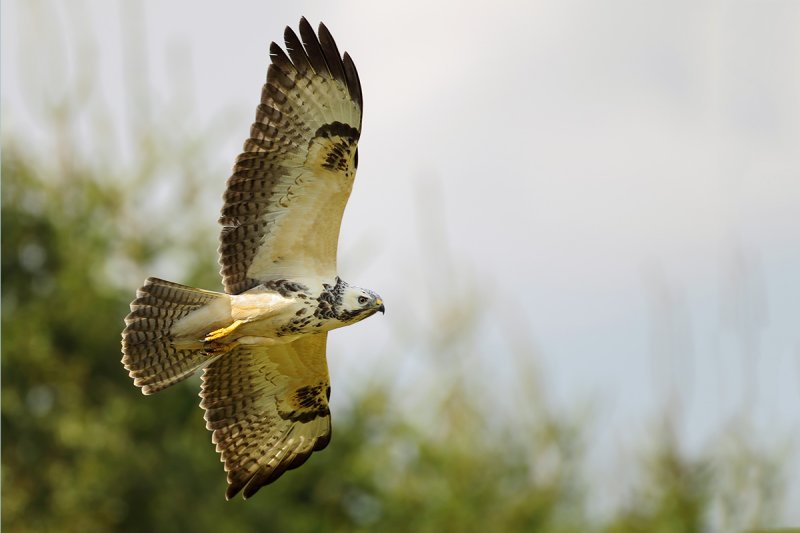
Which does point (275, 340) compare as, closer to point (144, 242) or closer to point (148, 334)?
point (148, 334)

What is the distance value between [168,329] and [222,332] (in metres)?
0.41

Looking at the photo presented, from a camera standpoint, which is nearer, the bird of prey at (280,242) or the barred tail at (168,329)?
the bird of prey at (280,242)

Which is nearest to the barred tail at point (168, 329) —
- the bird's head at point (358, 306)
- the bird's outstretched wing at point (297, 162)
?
the bird's outstretched wing at point (297, 162)

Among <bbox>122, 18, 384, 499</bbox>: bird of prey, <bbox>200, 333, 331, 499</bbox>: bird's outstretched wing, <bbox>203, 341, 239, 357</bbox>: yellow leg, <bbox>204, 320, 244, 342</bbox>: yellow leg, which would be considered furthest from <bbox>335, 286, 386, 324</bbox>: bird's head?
<bbox>200, 333, 331, 499</bbox>: bird's outstretched wing

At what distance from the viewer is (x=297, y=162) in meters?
9.68

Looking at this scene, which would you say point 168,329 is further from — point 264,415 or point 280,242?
point 264,415

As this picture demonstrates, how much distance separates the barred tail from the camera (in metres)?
9.70

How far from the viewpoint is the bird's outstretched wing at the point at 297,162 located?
9.59 m

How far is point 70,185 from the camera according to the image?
30.1 metres

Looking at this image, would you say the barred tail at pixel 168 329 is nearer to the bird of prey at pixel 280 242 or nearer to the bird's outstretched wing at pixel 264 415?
the bird of prey at pixel 280 242

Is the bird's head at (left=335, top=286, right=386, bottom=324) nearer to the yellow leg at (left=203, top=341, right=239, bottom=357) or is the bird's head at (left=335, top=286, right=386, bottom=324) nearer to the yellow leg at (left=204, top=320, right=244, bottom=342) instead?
the yellow leg at (left=204, top=320, right=244, bottom=342)

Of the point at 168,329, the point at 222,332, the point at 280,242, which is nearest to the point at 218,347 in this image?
the point at 222,332

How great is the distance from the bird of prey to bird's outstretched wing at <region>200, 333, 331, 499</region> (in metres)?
0.38

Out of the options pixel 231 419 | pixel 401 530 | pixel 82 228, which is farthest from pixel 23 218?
pixel 231 419
